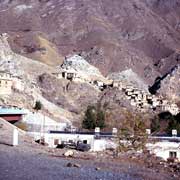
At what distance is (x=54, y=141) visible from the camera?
47875 millimetres

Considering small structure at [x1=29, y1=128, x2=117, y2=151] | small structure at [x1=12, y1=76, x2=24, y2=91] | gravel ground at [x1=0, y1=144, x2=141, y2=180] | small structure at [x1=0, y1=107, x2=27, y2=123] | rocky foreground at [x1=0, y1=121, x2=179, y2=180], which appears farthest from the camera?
small structure at [x1=12, y1=76, x2=24, y2=91]

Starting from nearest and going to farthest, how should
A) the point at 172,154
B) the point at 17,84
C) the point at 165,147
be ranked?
the point at 172,154, the point at 165,147, the point at 17,84

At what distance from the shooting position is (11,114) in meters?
56.5

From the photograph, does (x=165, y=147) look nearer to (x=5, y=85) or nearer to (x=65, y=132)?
(x=65, y=132)

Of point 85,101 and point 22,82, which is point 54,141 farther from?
point 85,101

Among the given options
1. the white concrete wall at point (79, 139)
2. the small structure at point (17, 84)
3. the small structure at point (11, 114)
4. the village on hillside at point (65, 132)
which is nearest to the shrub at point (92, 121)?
the village on hillside at point (65, 132)

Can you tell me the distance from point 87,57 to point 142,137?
147 metres

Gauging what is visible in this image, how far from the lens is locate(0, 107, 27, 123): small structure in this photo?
54419 mm

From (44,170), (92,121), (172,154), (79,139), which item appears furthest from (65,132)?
(44,170)

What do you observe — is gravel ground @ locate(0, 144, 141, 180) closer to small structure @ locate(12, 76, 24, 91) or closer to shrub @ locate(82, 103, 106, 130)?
shrub @ locate(82, 103, 106, 130)

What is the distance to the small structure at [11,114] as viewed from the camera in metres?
54.4

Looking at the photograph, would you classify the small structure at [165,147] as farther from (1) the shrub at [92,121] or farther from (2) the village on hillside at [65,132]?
(1) the shrub at [92,121]

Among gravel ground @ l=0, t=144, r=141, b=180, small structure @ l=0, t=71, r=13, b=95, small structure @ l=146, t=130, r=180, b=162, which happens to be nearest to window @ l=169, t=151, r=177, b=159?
small structure @ l=146, t=130, r=180, b=162

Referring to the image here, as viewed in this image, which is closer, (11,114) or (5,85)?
(11,114)
